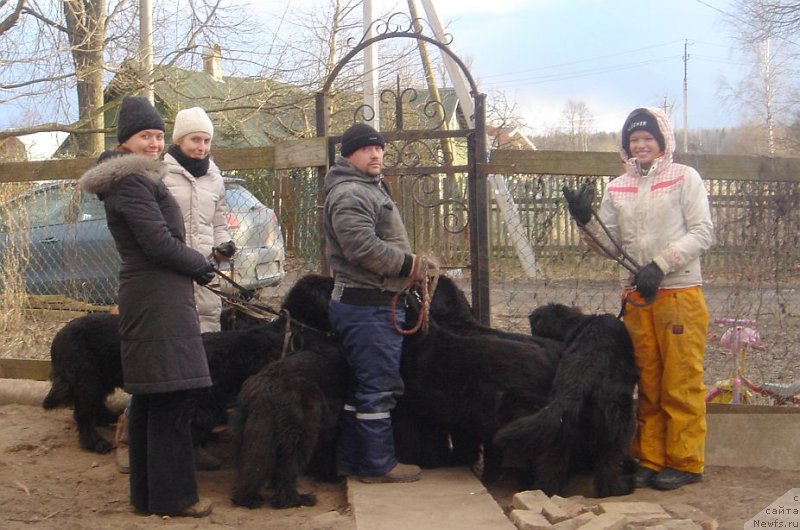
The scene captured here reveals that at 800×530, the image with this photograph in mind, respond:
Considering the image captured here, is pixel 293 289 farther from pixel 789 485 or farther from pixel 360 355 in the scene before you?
pixel 789 485

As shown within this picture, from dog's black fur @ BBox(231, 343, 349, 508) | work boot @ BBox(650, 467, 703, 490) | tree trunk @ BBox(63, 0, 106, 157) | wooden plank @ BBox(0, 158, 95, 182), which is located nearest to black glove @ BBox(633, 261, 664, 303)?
work boot @ BBox(650, 467, 703, 490)

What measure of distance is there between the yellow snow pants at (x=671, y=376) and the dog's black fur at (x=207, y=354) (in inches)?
75.3

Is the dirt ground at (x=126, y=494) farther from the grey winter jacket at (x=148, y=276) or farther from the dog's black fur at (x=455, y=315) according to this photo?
the dog's black fur at (x=455, y=315)

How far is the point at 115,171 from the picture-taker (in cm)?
370

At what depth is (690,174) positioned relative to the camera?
14.5 ft

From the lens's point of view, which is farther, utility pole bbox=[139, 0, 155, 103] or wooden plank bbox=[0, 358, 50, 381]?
utility pole bbox=[139, 0, 155, 103]

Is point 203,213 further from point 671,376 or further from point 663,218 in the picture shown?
point 671,376

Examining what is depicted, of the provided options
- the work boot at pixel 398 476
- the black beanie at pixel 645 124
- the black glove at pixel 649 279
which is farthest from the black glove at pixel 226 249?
the black beanie at pixel 645 124

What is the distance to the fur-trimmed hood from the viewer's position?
12.1ft

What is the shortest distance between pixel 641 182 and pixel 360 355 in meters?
1.93

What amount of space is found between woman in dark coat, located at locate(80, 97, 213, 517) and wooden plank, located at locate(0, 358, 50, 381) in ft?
9.20

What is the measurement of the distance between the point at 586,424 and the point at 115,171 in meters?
2.82

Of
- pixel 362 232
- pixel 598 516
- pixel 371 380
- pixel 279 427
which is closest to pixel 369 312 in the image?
pixel 371 380

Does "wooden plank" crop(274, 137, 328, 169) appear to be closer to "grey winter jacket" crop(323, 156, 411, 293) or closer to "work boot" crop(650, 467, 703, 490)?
"grey winter jacket" crop(323, 156, 411, 293)
